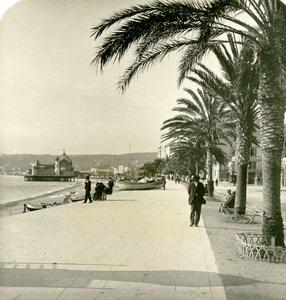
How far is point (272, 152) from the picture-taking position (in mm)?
6695

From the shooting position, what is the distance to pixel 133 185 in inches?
1423

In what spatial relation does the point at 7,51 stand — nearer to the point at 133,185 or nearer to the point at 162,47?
the point at 162,47

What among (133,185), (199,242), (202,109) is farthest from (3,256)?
(133,185)

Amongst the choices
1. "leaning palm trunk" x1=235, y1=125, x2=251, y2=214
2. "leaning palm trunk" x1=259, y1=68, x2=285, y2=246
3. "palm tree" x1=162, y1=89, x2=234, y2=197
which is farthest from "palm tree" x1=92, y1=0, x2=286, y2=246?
"palm tree" x1=162, y1=89, x2=234, y2=197

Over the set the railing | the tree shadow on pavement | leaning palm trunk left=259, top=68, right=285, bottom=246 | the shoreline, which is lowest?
the shoreline

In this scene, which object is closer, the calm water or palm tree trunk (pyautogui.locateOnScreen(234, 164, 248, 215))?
palm tree trunk (pyautogui.locateOnScreen(234, 164, 248, 215))

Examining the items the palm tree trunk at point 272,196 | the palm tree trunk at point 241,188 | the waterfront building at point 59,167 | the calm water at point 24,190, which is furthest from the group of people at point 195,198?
the calm water at point 24,190

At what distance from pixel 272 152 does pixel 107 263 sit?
2.88m

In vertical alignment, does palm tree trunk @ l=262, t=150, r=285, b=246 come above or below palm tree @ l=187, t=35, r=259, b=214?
below

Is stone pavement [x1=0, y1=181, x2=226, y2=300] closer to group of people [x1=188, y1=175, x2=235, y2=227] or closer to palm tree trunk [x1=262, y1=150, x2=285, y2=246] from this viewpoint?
group of people [x1=188, y1=175, x2=235, y2=227]

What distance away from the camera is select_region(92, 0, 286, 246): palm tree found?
18.6 feet

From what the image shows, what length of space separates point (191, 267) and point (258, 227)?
522cm

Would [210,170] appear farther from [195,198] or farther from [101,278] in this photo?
[101,278]

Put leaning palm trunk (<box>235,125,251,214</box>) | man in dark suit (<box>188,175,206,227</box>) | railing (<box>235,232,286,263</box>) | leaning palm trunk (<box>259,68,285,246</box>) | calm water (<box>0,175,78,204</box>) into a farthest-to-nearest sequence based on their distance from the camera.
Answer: calm water (<box>0,175,78,204</box>) < leaning palm trunk (<box>235,125,251,214</box>) < man in dark suit (<box>188,175,206,227</box>) < leaning palm trunk (<box>259,68,285,246</box>) < railing (<box>235,232,286,263</box>)
